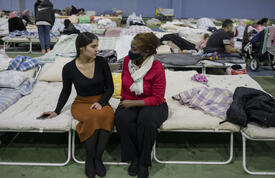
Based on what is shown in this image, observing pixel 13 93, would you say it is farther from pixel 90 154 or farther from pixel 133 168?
pixel 133 168

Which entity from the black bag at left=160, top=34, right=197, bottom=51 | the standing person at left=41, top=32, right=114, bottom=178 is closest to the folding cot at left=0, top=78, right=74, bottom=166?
the standing person at left=41, top=32, right=114, bottom=178

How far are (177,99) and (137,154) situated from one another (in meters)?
0.88

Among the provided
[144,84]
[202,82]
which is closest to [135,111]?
[144,84]

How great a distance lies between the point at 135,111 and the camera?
96.4 inches

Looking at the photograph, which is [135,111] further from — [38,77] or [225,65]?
[225,65]

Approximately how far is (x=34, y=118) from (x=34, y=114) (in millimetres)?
115

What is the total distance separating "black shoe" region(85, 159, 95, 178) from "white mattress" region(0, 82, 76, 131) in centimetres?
32

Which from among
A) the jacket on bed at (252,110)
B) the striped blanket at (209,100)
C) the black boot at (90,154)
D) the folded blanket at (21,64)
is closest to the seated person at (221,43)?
the striped blanket at (209,100)

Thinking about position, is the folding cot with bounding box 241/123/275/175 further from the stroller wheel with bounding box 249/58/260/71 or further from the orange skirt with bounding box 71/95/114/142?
the stroller wheel with bounding box 249/58/260/71

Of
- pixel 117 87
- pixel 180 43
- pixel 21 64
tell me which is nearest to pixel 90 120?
pixel 117 87

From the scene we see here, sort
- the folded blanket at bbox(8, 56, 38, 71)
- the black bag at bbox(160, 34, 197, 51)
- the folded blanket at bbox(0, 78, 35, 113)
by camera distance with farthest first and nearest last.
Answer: the black bag at bbox(160, 34, 197, 51), the folded blanket at bbox(8, 56, 38, 71), the folded blanket at bbox(0, 78, 35, 113)

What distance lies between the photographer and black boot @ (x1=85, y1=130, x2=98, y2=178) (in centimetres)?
235

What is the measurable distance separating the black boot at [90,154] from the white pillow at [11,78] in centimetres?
133

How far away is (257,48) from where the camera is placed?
589 cm
